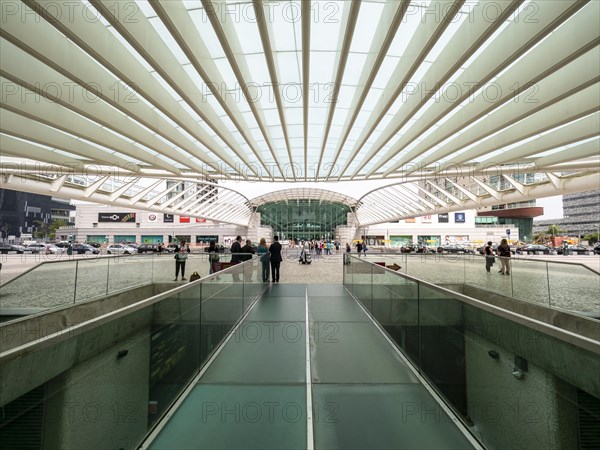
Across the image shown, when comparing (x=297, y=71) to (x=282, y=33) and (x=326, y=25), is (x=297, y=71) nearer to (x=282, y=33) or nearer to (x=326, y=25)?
(x=282, y=33)

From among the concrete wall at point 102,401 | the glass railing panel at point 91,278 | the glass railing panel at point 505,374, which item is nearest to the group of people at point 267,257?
the glass railing panel at point 91,278

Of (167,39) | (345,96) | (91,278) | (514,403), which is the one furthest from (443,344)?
(91,278)

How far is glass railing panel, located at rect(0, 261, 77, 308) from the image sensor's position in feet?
24.1

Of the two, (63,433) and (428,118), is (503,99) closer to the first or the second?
(428,118)

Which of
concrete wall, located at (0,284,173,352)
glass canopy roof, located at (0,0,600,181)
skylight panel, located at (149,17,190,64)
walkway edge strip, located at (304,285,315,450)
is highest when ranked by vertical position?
skylight panel, located at (149,17,190,64)

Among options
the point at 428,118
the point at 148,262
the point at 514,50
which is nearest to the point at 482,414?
the point at 514,50

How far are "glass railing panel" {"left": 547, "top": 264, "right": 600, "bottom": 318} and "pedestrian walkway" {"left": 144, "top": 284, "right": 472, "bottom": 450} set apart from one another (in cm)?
569

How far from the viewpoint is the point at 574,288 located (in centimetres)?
778

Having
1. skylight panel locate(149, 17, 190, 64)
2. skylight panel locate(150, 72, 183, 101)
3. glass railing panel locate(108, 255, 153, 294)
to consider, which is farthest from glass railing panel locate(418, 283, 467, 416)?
glass railing panel locate(108, 255, 153, 294)

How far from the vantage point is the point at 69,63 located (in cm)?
621

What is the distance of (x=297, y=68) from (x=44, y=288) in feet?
28.3

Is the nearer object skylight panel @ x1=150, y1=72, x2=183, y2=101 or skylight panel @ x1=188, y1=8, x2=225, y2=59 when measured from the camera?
skylight panel @ x1=188, y1=8, x2=225, y2=59

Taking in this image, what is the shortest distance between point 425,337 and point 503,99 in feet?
23.0

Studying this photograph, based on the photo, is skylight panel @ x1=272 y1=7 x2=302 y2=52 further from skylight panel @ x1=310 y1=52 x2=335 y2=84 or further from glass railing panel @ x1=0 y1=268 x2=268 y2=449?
glass railing panel @ x1=0 y1=268 x2=268 y2=449
